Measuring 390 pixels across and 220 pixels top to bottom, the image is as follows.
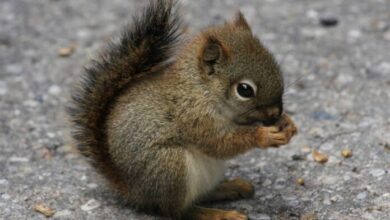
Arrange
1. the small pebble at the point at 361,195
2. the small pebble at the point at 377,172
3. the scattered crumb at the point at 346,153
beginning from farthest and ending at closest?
the scattered crumb at the point at 346,153, the small pebble at the point at 377,172, the small pebble at the point at 361,195

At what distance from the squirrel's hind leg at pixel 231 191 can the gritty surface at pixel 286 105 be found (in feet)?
0.14

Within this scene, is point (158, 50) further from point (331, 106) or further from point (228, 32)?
point (331, 106)

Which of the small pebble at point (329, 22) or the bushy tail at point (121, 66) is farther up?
the small pebble at point (329, 22)

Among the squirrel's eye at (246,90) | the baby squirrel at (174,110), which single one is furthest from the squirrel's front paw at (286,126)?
the squirrel's eye at (246,90)

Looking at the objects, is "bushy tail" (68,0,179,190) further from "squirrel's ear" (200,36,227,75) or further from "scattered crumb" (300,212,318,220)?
"scattered crumb" (300,212,318,220)

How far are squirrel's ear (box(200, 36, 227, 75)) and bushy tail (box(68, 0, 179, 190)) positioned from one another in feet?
0.48

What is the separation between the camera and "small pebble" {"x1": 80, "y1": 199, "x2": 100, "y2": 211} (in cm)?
289

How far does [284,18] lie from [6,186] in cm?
226

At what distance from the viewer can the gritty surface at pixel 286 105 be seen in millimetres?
2914

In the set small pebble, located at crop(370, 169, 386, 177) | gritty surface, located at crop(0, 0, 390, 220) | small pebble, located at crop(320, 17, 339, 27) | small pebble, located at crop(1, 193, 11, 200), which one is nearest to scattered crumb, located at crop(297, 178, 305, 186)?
gritty surface, located at crop(0, 0, 390, 220)

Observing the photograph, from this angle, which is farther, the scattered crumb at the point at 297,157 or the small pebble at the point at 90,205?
the scattered crumb at the point at 297,157

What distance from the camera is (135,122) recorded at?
270cm

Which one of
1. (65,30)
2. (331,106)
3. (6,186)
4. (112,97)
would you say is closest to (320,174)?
(331,106)

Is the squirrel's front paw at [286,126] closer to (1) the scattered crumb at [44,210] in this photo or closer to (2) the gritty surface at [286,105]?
(2) the gritty surface at [286,105]
